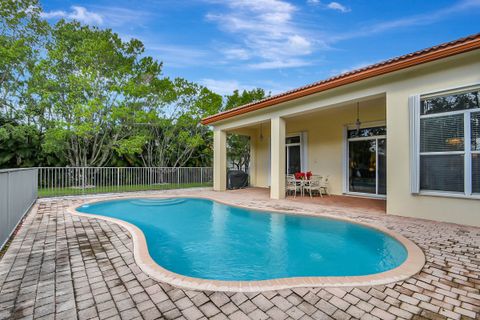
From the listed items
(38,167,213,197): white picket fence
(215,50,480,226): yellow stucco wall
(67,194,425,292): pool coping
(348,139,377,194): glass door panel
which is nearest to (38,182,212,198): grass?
(38,167,213,197): white picket fence

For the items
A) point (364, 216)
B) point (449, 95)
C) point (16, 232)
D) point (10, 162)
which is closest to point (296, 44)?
point (449, 95)

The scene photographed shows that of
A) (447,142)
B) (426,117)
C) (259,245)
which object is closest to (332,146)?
(426,117)

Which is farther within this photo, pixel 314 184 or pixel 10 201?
pixel 314 184

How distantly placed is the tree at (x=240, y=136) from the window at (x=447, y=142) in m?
11.9

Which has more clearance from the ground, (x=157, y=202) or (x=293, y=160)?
(x=293, y=160)

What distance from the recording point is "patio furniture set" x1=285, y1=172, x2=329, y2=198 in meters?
9.30

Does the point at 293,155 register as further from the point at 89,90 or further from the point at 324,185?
the point at 89,90

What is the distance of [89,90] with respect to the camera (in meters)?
11.6

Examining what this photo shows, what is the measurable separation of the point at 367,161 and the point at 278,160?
11.2ft

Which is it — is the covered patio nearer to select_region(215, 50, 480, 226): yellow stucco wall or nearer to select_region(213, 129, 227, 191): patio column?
select_region(213, 129, 227, 191): patio column

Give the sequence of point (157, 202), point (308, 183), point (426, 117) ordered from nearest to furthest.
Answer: point (426, 117) < point (157, 202) < point (308, 183)

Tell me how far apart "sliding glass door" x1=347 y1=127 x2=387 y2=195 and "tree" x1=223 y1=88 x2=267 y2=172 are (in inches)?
336

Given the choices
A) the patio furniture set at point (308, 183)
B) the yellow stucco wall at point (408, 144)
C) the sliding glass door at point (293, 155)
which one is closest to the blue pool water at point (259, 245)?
the yellow stucco wall at point (408, 144)

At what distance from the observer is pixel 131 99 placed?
12625mm
